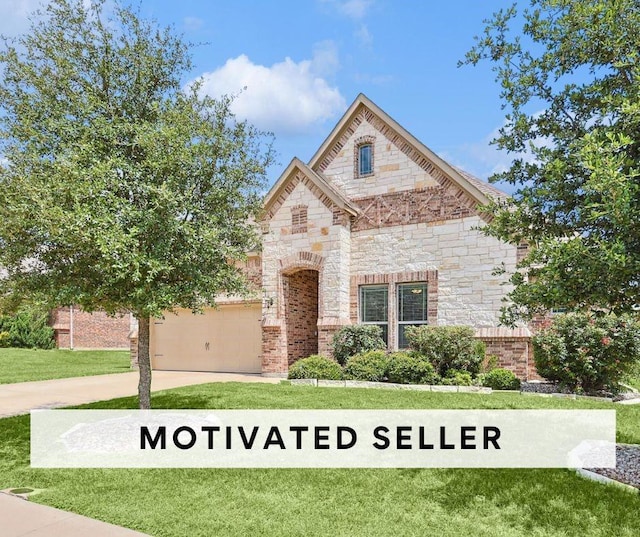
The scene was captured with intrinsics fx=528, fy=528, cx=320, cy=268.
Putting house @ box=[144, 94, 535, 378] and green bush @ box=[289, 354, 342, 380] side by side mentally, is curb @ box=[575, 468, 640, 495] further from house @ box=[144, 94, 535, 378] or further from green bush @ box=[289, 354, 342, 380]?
house @ box=[144, 94, 535, 378]

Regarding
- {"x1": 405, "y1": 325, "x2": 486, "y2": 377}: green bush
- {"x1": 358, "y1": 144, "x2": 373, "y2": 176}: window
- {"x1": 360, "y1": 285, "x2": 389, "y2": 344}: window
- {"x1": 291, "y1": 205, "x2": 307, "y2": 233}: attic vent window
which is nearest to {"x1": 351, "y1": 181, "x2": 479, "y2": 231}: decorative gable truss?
{"x1": 358, "y1": 144, "x2": 373, "y2": 176}: window

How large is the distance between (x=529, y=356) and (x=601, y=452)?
7.92 m

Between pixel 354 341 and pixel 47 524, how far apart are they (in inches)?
438

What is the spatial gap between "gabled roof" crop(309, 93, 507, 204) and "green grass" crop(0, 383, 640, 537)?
10331mm

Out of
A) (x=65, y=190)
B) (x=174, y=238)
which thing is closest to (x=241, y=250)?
(x=174, y=238)

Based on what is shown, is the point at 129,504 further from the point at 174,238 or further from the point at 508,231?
the point at 508,231

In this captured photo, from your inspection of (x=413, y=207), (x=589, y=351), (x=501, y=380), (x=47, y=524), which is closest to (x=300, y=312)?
(x=413, y=207)

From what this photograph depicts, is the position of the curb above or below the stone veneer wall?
below

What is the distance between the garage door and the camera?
1809cm

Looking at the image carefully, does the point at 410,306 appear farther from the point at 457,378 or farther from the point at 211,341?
the point at 211,341

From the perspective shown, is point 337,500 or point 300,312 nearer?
point 337,500

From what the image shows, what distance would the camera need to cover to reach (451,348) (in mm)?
13539

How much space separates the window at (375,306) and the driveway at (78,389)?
11.3ft

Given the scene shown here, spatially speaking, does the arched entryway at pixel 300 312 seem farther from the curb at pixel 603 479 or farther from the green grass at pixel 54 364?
the curb at pixel 603 479
